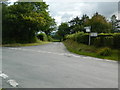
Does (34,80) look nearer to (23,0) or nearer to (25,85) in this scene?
(25,85)

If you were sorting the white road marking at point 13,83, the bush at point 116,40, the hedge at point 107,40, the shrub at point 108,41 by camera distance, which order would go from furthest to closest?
the shrub at point 108,41
the hedge at point 107,40
the bush at point 116,40
the white road marking at point 13,83

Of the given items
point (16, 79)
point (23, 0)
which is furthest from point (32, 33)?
point (16, 79)

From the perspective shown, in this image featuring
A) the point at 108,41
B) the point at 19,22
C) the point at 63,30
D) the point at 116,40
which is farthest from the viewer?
the point at 63,30

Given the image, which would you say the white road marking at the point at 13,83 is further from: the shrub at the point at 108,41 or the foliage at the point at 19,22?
the foliage at the point at 19,22

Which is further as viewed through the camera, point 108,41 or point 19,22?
point 19,22

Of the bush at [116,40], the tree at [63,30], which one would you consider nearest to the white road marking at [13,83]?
the bush at [116,40]

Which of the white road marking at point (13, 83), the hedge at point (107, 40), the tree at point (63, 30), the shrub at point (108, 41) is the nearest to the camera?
the white road marking at point (13, 83)

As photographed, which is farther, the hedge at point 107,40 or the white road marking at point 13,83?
the hedge at point 107,40

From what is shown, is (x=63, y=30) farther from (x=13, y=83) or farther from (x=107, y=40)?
(x=13, y=83)

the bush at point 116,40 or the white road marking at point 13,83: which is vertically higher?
the bush at point 116,40

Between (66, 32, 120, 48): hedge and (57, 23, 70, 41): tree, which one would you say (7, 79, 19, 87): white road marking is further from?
(57, 23, 70, 41): tree

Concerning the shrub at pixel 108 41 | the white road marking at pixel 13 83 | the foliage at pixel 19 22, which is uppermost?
the foliage at pixel 19 22

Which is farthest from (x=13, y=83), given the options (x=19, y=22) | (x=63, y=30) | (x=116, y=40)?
(x=63, y=30)

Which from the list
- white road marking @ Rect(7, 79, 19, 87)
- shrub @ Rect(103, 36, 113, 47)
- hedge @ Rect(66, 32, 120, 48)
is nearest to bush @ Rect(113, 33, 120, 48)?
hedge @ Rect(66, 32, 120, 48)
